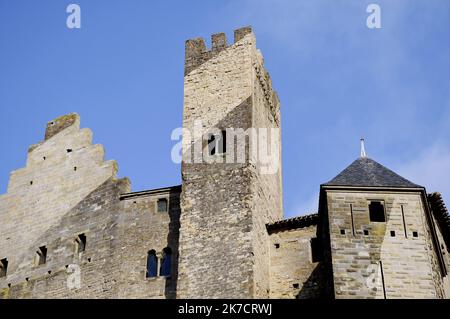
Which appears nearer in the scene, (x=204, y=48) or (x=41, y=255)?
(x=41, y=255)

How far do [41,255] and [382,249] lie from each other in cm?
1281

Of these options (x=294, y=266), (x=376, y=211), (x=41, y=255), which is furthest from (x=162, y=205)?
(x=376, y=211)

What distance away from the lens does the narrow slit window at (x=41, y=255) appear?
3244 cm

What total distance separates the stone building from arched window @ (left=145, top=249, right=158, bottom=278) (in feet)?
0.14

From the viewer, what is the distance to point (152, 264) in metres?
30.4

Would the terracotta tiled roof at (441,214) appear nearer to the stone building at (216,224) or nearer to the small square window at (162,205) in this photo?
the stone building at (216,224)

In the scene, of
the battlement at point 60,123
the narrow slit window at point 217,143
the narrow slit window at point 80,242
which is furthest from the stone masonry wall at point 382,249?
the battlement at point 60,123

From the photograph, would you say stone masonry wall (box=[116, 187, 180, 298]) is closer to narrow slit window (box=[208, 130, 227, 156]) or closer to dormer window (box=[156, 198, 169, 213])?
dormer window (box=[156, 198, 169, 213])

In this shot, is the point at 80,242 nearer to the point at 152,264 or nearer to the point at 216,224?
the point at 152,264

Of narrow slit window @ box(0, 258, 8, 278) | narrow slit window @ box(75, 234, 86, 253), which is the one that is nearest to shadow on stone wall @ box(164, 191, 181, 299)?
narrow slit window @ box(75, 234, 86, 253)

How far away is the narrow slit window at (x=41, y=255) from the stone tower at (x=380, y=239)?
10.4 metres

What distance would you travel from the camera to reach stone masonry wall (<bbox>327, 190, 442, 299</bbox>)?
25281mm

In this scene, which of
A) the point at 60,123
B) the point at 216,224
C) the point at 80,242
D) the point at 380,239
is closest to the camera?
the point at 380,239

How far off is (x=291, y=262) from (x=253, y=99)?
5.71 meters
